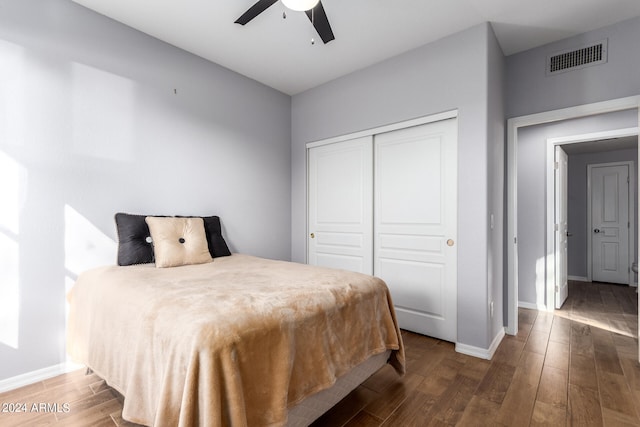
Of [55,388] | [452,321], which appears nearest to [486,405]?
[452,321]

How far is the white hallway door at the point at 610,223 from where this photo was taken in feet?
16.5

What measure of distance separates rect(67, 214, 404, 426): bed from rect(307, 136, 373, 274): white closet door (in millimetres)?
1383

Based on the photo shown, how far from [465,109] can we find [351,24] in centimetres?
119

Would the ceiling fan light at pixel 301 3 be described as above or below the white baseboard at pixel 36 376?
above

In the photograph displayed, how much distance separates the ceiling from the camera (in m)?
2.32

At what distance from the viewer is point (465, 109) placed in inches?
103

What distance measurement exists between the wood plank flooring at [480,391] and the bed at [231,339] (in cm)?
19

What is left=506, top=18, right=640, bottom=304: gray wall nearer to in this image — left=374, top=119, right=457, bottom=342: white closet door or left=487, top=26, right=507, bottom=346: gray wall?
left=487, top=26, right=507, bottom=346: gray wall

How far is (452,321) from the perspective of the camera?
8.93 ft

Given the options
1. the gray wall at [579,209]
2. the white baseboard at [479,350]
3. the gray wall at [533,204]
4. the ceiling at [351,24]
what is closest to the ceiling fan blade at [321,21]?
the ceiling at [351,24]

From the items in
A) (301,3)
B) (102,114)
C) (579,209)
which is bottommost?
(579,209)

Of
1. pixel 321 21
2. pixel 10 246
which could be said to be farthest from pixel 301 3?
pixel 10 246

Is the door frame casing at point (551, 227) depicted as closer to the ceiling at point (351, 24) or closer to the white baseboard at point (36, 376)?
the ceiling at point (351, 24)

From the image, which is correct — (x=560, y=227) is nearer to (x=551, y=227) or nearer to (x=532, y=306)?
(x=551, y=227)
